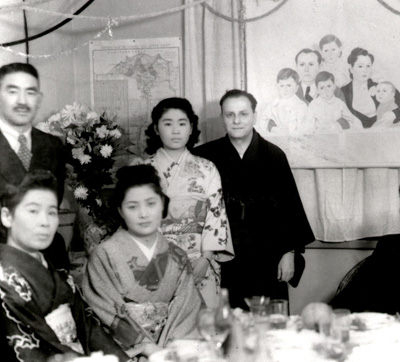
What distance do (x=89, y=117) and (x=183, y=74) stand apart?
59cm

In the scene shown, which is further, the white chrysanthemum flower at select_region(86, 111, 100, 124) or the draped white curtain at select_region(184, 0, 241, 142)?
the draped white curtain at select_region(184, 0, 241, 142)

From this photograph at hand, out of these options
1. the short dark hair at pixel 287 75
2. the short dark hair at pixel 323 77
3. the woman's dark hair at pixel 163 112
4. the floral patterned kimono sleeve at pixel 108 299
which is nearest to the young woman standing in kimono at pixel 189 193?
the woman's dark hair at pixel 163 112

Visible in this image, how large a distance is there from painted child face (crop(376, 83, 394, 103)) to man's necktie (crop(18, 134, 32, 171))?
58.5 inches

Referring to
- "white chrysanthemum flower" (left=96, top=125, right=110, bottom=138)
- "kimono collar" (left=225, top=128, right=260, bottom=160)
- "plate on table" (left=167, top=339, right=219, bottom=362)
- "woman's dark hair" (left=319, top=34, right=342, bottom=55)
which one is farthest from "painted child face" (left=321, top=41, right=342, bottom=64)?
"plate on table" (left=167, top=339, right=219, bottom=362)

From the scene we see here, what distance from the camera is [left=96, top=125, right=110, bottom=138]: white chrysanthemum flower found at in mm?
2457

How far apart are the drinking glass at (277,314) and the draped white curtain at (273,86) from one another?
45.7 inches

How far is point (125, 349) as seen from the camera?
6.25ft

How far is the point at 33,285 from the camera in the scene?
1.68 metres

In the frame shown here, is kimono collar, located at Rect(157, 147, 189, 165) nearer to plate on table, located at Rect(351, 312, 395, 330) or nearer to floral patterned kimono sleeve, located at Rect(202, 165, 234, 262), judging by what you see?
floral patterned kimono sleeve, located at Rect(202, 165, 234, 262)

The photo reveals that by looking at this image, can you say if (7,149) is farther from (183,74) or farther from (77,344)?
(183,74)

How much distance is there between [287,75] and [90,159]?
0.88 metres

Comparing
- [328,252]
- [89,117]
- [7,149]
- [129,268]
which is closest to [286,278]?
[328,252]

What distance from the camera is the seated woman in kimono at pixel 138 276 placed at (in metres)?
1.97

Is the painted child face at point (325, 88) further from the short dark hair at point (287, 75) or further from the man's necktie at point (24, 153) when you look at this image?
the man's necktie at point (24, 153)
